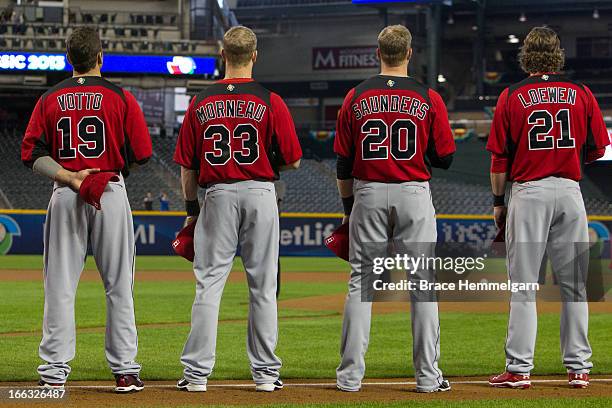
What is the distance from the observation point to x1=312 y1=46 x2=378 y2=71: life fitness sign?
168 feet

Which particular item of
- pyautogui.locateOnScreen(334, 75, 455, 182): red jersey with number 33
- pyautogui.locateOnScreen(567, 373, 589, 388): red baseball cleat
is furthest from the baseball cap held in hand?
pyautogui.locateOnScreen(567, 373, 589, 388): red baseball cleat

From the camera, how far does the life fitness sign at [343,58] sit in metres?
51.3

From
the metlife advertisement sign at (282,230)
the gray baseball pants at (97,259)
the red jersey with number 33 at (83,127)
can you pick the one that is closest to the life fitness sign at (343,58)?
the metlife advertisement sign at (282,230)

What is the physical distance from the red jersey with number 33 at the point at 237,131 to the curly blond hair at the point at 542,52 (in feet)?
5.02

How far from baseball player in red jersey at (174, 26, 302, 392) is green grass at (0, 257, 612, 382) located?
4.29 ft

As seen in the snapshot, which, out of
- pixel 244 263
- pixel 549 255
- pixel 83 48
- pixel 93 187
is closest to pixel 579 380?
pixel 549 255

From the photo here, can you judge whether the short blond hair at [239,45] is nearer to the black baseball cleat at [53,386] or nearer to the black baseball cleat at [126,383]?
the black baseball cleat at [126,383]

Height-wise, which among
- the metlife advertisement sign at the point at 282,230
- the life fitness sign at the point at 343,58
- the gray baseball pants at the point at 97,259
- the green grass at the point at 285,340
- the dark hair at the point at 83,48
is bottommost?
the metlife advertisement sign at the point at 282,230

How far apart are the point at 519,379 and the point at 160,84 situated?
92.4 ft

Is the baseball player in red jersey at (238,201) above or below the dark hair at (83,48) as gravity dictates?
below

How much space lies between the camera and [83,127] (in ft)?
19.3

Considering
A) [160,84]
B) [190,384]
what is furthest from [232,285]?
[160,84]

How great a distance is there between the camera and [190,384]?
593 cm

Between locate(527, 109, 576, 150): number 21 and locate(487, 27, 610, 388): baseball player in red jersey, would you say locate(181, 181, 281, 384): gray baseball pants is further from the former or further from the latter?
locate(527, 109, 576, 150): number 21
